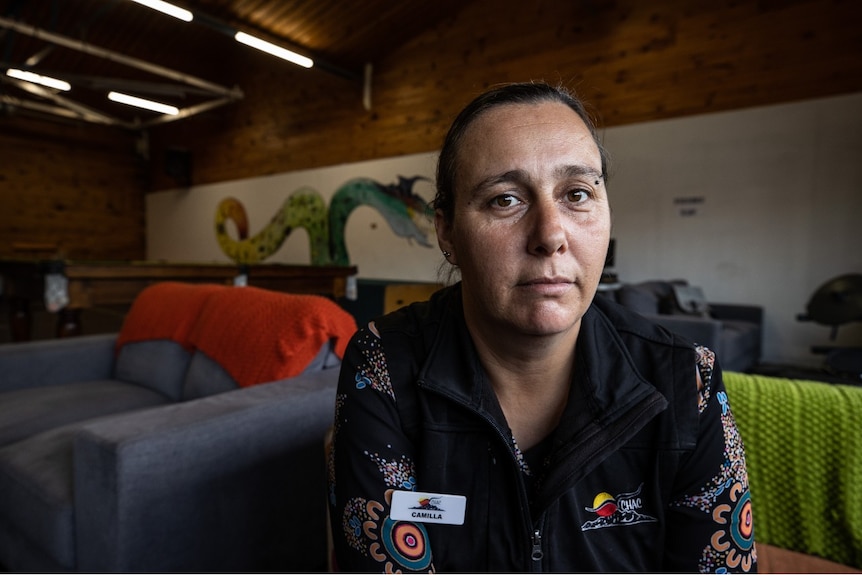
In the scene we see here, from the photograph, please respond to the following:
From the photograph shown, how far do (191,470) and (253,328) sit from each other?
0.77 metres

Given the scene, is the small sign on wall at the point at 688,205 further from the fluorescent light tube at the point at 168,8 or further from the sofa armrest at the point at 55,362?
the fluorescent light tube at the point at 168,8

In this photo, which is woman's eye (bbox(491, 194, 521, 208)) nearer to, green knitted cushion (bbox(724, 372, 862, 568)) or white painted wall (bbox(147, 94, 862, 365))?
green knitted cushion (bbox(724, 372, 862, 568))

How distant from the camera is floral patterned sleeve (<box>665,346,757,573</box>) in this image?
727 mm

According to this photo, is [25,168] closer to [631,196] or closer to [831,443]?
[631,196]

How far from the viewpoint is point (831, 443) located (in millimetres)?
943

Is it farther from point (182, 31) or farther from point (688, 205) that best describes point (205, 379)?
point (182, 31)

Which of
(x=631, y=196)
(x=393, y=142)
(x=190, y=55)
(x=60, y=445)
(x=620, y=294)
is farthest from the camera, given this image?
(x=190, y=55)

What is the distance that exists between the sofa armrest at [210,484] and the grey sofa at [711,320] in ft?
7.81

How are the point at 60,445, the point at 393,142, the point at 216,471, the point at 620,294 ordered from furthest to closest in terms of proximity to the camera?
the point at 393,142 → the point at 620,294 → the point at 60,445 → the point at 216,471

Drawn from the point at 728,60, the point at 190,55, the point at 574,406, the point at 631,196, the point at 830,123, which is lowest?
the point at 574,406

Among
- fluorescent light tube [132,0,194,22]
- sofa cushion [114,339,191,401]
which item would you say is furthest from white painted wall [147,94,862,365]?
fluorescent light tube [132,0,194,22]

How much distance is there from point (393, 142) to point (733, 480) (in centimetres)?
636

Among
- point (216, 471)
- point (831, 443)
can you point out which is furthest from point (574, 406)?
point (216, 471)

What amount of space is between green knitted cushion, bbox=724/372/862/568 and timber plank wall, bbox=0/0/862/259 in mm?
1231
